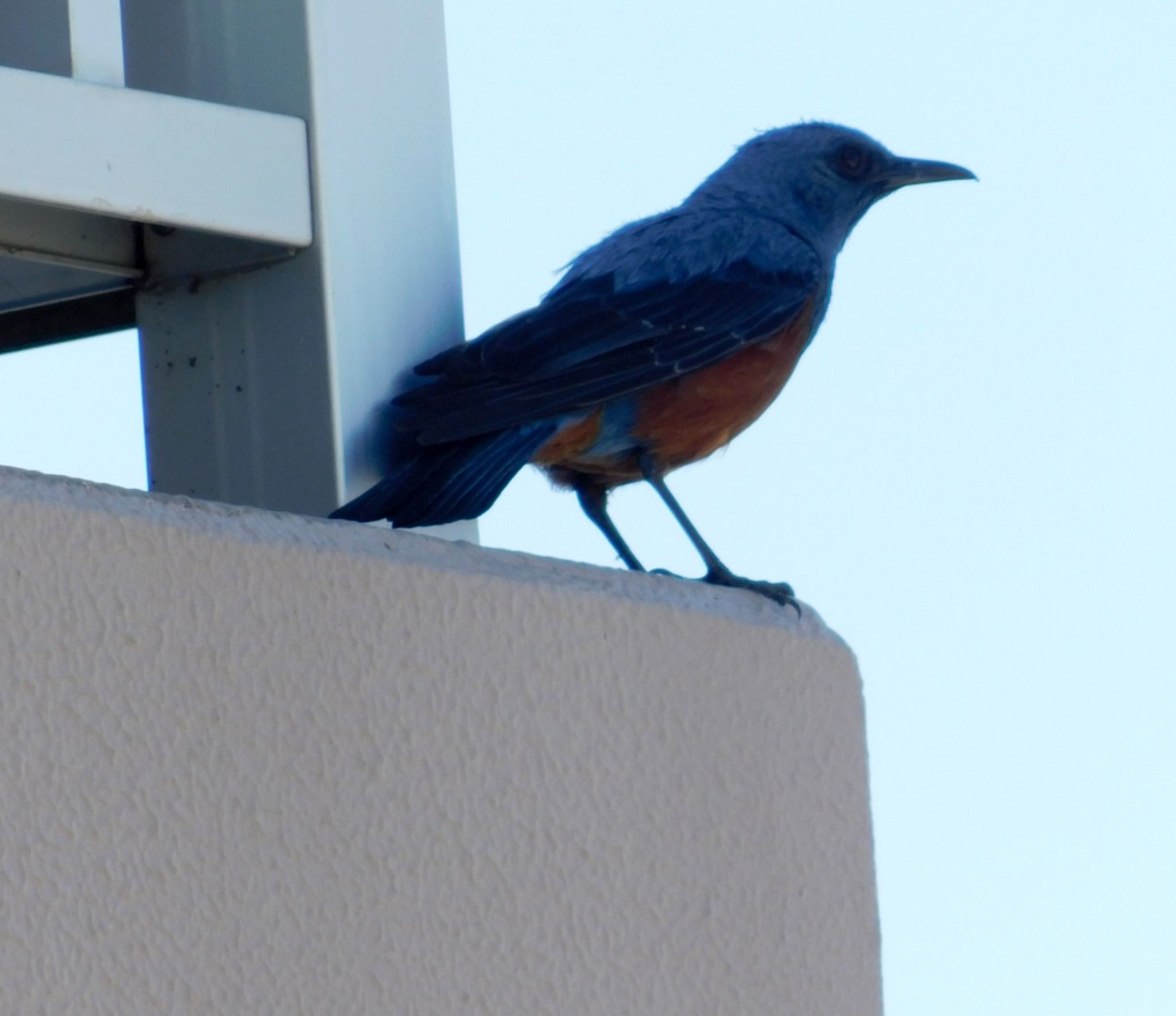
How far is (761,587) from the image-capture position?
333 cm

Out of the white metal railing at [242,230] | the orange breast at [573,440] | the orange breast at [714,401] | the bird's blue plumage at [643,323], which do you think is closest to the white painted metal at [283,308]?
the white metal railing at [242,230]

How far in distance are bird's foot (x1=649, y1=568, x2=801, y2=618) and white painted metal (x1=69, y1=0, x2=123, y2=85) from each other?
882 millimetres

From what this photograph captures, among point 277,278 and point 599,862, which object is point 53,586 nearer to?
point 599,862

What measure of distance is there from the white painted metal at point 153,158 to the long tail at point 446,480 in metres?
0.40

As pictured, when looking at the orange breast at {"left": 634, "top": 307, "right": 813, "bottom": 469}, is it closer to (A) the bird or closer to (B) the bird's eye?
(A) the bird

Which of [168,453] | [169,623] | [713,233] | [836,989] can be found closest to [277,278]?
[168,453]

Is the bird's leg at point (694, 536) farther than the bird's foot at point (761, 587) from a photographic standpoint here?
Yes

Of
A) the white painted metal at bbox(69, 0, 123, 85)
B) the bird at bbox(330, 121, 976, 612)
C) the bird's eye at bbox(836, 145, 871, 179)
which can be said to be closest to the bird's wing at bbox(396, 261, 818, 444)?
the bird at bbox(330, 121, 976, 612)

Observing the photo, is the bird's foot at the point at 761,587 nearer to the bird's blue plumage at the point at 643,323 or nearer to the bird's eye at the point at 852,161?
the bird's blue plumage at the point at 643,323

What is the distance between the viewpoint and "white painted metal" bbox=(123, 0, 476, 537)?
8.91 ft

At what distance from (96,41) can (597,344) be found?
1685 mm

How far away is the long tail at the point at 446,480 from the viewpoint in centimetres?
291

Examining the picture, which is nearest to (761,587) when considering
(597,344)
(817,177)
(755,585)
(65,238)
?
(755,585)

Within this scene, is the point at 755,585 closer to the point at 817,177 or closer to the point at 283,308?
the point at 283,308
